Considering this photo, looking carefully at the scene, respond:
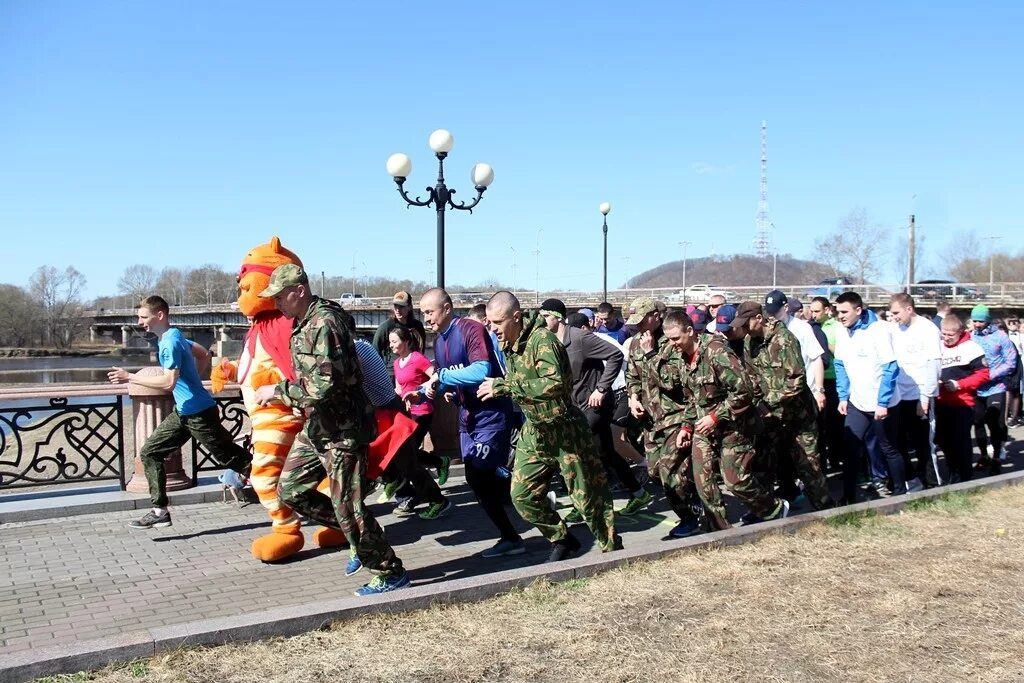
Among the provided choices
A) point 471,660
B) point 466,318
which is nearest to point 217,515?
point 466,318

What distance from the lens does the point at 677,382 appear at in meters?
6.27

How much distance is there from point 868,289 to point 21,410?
5398 cm

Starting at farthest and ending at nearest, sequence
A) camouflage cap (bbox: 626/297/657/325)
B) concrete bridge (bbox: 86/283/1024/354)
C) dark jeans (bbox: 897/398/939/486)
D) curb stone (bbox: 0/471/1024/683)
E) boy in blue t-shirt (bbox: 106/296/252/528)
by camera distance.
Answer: concrete bridge (bbox: 86/283/1024/354) < dark jeans (bbox: 897/398/939/486) < camouflage cap (bbox: 626/297/657/325) < boy in blue t-shirt (bbox: 106/296/252/528) < curb stone (bbox: 0/471/1024/683)

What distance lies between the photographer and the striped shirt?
601 cm

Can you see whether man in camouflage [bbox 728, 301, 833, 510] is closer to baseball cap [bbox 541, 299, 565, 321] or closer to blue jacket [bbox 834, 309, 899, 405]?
blue jacket [bbox 834, 309, 899, 405]

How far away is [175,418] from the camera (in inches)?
267

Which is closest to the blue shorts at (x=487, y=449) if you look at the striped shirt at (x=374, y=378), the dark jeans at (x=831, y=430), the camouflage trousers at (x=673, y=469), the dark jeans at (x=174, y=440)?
the striped shirt at (x=374, y=378)

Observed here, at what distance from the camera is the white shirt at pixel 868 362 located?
24.1ft

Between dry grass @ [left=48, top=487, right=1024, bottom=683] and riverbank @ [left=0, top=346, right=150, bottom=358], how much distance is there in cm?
7868

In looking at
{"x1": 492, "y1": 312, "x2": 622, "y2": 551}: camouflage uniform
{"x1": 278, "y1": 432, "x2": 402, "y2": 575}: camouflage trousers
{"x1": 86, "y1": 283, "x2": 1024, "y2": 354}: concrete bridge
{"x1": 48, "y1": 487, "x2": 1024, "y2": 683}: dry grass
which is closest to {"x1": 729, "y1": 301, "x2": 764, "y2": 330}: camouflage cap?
{"x1": 48, "y1": 487, "x2": 1024, "y2": 683}: dry grass

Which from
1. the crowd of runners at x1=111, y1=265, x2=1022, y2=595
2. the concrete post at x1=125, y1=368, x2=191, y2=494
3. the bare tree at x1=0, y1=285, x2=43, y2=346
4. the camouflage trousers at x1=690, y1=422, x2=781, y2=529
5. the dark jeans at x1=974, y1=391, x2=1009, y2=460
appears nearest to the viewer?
the crowd of runners at x1=111, y1=265, x2=1022, y2=595

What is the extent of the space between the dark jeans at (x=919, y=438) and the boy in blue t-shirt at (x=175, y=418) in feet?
20.6

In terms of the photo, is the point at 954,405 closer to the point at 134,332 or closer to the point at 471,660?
the point at 471,660

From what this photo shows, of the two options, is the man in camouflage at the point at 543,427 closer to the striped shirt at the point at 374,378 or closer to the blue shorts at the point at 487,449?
the blue shorts at the point at 487,449
